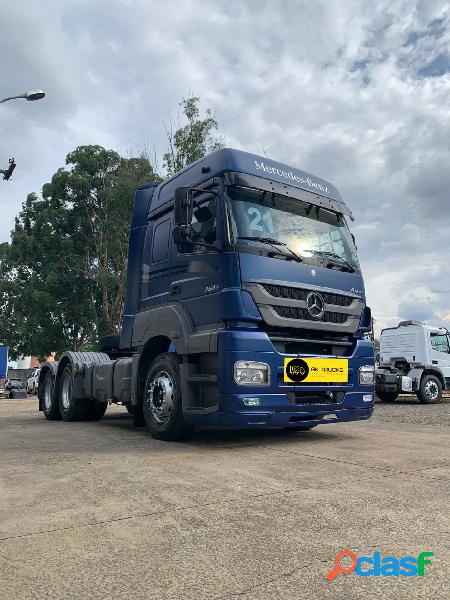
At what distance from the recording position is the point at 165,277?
6266 millimetres

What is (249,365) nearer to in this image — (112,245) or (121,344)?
(121,344)

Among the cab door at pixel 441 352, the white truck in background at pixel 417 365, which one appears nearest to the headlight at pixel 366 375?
the white truck in background at pixel 417 365

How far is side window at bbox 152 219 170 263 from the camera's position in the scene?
21.0 feet

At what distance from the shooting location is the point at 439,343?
53.7 feet

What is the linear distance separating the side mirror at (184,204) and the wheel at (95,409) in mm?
4514

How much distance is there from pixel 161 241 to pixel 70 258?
77.4ft

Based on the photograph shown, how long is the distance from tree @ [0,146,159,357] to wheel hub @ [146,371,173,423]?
21509mm

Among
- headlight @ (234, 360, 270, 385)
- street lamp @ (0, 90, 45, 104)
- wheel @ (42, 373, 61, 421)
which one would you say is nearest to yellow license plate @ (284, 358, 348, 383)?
headlight @ (234, 360, 270, 385)

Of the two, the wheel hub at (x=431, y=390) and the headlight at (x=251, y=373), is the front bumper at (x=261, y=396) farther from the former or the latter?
the wheel hub at (x=431, y=390)

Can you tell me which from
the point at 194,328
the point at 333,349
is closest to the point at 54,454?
the point at 194,328

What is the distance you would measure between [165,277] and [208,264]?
948 mm

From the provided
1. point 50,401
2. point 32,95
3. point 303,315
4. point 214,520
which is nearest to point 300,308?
point 303,315

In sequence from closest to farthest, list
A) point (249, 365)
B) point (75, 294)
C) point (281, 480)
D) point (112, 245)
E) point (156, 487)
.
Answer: point (156, 487) < point (281, 480) < point (249, 365) < point (112, 245) < point (75, 294)

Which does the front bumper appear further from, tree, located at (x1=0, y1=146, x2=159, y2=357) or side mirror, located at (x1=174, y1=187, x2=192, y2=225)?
tree, located at (x1=0, y1=146, x2=159, y2=357)
